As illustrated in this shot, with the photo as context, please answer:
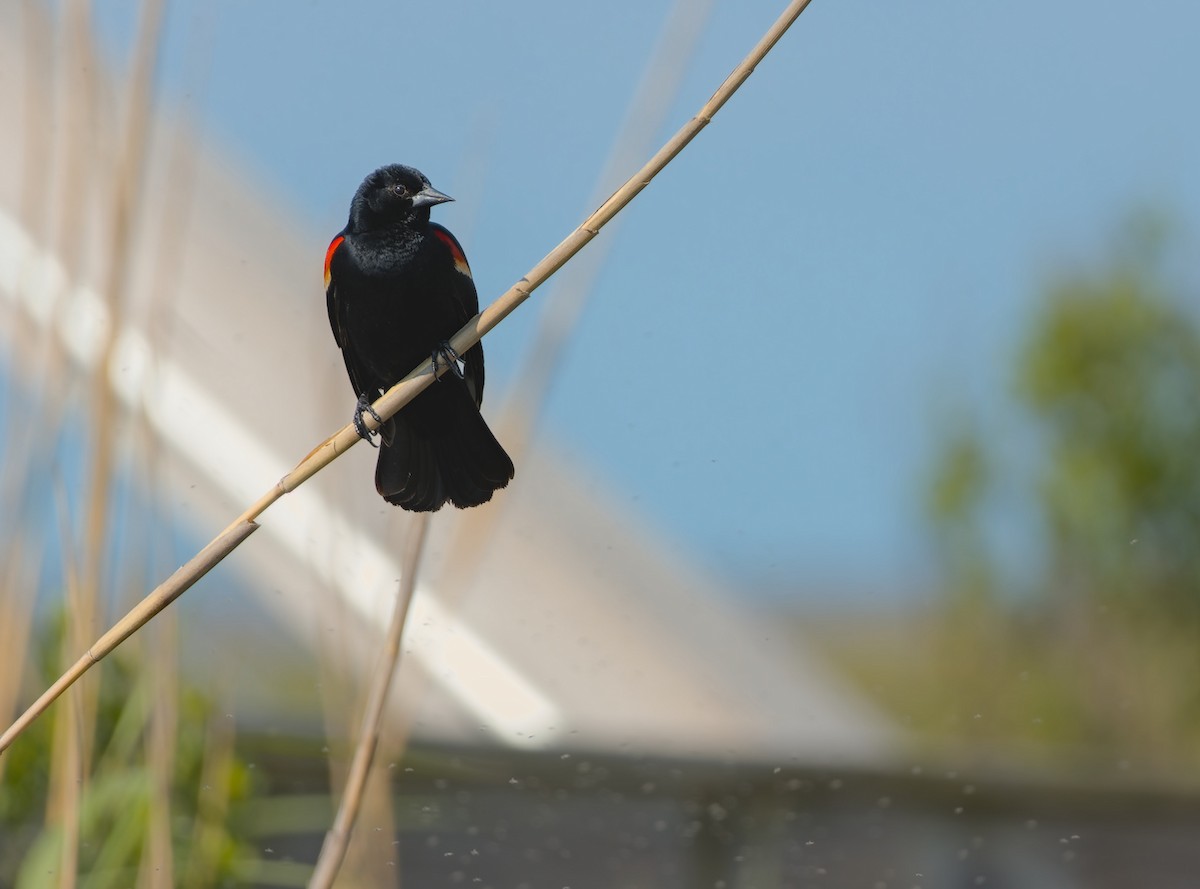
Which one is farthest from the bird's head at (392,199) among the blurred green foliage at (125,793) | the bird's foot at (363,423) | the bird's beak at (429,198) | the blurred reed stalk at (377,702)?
the blurred green foliage at (125,793)

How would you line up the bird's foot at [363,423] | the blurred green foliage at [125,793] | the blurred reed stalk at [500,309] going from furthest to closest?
1. the blurred green foliage at [125,793]
2. the bird's foot at [363,423]
3. the blurred reed stalk at [500,309]

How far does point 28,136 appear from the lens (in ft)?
5.32

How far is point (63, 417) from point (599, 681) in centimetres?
137

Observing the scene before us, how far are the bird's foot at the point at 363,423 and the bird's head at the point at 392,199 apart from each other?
195mm

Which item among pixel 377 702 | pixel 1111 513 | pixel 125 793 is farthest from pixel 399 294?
pixel 1111 513

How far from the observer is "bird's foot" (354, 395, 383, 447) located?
104cm

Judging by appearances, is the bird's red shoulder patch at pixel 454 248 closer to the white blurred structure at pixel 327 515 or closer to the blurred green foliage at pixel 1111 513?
the white blurred structure at pixel 327 515

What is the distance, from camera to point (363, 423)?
1186 millimetres

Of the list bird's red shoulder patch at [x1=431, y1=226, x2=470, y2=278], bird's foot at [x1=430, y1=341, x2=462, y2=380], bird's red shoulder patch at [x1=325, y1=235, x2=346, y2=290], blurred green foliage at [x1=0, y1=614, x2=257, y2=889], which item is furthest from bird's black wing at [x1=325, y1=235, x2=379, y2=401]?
blurred green foliage at [x1=0, y1=614, x2=257, y2=889]

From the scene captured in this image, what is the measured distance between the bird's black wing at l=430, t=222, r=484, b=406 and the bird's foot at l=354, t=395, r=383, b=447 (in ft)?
0.34

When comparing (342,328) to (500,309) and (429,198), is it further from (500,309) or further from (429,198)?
(500,309)

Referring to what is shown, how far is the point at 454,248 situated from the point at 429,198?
96 mm

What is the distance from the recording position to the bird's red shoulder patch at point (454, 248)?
4.73ft

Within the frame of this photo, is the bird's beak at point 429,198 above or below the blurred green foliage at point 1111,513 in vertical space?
below
